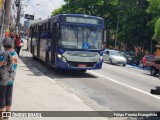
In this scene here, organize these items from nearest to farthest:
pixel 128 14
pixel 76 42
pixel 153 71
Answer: pixel 76 42
pixel 153 71
pixel 128 14

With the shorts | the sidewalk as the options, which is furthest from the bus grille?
the shorts

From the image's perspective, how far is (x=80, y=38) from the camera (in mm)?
18391

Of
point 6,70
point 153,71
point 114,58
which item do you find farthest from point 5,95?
point 114,58

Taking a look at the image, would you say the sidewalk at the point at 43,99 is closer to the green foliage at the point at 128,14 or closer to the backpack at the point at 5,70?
the backpack at the point at 5,70

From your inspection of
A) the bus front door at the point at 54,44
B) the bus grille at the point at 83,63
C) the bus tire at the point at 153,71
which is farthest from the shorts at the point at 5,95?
the bus tire at the point at 153,71

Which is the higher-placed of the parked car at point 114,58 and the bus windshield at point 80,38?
the bus windshield at point 80,38

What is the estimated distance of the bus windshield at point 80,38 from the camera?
18.2 m

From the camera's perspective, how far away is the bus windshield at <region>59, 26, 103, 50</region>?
18188 millimetres

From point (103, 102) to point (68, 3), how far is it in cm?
6130

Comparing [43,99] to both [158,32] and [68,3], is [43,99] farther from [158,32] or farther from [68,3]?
[68,3]

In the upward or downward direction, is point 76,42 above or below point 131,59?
above

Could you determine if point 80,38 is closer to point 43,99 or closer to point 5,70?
point 43,99

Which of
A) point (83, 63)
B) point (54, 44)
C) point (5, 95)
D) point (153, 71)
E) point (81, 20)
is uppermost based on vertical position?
point (81, 20)

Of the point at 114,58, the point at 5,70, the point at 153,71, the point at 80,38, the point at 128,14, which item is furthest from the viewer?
the point at 128,14
